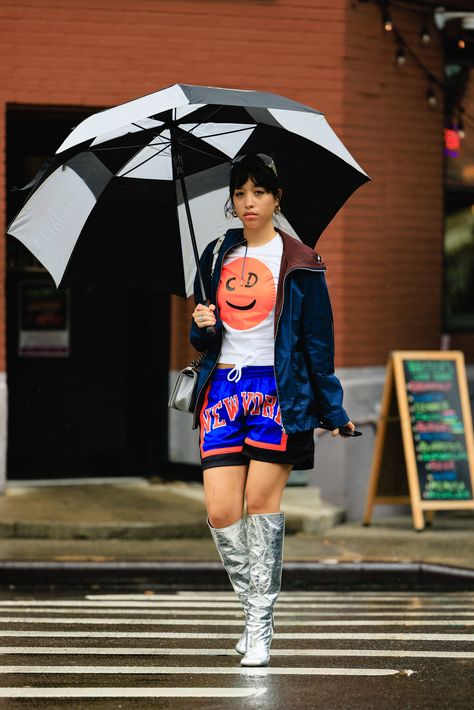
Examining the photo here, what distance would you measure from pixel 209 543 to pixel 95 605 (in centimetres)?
247

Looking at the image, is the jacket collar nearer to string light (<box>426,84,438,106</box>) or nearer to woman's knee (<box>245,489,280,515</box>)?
woman's knee (<box>245,489,280,515</box>)

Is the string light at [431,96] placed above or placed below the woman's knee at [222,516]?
above

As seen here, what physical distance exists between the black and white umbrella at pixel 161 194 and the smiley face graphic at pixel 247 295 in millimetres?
484

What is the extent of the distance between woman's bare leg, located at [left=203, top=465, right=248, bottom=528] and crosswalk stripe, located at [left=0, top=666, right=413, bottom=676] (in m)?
0.55

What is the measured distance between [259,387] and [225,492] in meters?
0.43

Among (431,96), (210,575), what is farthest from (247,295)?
(431,96)

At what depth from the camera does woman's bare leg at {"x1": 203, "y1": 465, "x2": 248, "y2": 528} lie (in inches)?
210

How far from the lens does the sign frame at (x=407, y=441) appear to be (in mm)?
10672

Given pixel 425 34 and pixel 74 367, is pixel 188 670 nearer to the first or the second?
pixel 74 367

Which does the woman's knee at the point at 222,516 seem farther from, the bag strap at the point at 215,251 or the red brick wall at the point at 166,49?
the red brick wall at the point at 166,49

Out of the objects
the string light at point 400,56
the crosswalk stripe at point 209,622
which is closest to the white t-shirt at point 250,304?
the crosswalk stripe at point 209,622

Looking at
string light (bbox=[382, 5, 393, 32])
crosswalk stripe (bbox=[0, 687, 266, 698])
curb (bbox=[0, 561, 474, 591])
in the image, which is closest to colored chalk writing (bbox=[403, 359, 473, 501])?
curb (bbox=[0, 561, 474, 591])

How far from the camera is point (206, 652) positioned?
572 centimetres

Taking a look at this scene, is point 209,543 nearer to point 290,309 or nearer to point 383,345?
point 383,345
